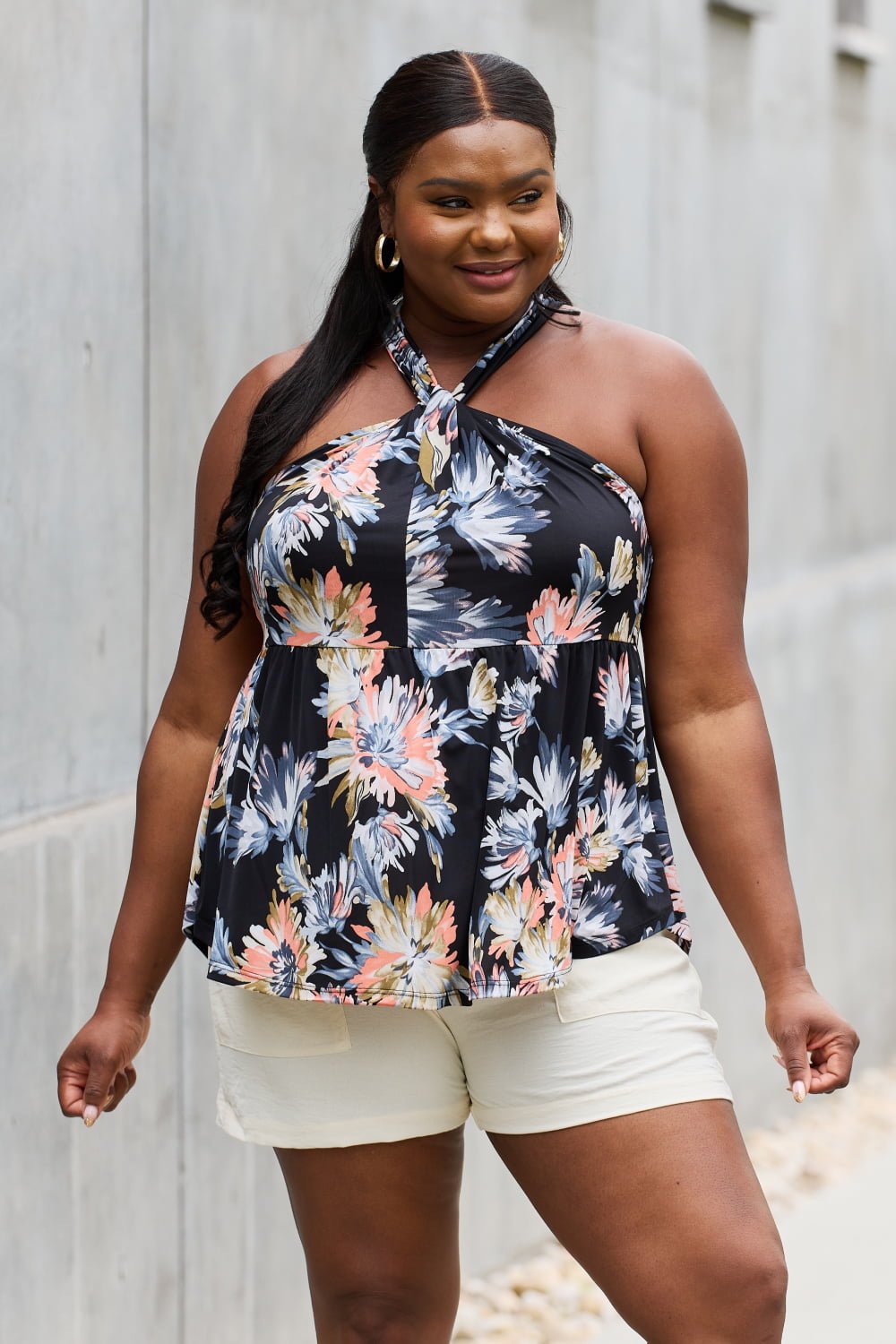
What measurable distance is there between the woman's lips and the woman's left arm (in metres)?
0.18

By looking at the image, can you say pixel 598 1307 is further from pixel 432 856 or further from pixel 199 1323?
pixel 432 856

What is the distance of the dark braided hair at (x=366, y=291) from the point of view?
2357 millimetres

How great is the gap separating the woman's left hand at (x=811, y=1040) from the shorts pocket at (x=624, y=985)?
Answer: 0.38 feet

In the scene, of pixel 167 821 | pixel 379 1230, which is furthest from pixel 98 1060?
pixel 379 1230

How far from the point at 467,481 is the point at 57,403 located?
1176 mm

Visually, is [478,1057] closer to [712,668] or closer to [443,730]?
[443,730]

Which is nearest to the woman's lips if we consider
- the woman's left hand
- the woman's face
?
the woman's face

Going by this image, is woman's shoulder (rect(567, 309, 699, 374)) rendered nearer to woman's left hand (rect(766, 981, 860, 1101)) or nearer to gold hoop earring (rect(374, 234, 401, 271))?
gold hoop earring (rect(374, 234, 401, 271))

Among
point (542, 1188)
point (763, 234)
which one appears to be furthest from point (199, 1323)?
point (763, 234)

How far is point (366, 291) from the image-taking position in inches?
101

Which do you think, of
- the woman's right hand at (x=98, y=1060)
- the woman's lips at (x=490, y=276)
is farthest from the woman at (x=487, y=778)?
the woman's right hand at (x=98, y=1060)

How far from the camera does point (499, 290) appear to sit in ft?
7.76

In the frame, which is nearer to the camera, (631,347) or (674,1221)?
(674,1221)

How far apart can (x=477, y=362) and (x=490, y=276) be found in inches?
→ 4.6
